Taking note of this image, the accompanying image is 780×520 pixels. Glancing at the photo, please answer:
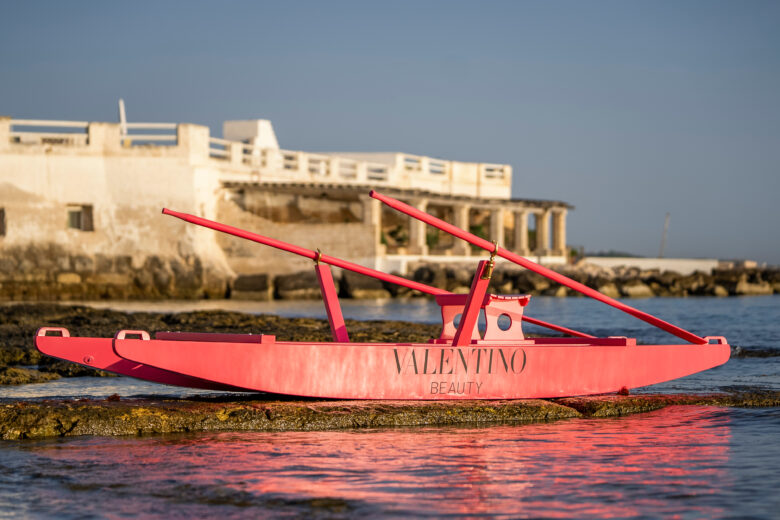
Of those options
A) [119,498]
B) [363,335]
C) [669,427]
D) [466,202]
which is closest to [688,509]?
[669,427]

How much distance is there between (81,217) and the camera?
3522cm

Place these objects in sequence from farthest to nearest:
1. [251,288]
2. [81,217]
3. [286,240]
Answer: [286,240] → [251,288] → [81,217]

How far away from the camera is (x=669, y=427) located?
384 inches

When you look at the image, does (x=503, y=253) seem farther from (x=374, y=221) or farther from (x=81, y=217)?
(x=374, y=221)

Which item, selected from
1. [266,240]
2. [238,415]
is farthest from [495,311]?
[238,415]

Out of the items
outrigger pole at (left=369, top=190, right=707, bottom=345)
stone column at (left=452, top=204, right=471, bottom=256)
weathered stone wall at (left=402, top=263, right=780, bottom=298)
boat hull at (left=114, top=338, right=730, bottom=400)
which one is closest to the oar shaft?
outrigger pole at (left=369, top=190, right=707, bottom=345)

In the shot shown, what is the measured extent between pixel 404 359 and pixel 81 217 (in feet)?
91.1

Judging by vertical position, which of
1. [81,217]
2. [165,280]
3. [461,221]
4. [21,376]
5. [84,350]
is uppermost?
[461,221]

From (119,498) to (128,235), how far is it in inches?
1135

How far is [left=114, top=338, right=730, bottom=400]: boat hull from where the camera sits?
9.16 m

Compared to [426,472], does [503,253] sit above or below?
above

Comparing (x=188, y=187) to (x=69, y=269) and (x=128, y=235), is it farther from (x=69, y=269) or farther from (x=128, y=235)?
(x=69, y=269)

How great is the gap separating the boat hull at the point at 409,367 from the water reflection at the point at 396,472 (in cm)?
58

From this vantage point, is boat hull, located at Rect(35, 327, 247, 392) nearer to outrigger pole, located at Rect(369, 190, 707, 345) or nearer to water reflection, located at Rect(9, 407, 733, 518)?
water reflection, located at Rect(9, 407, 733, 518)
